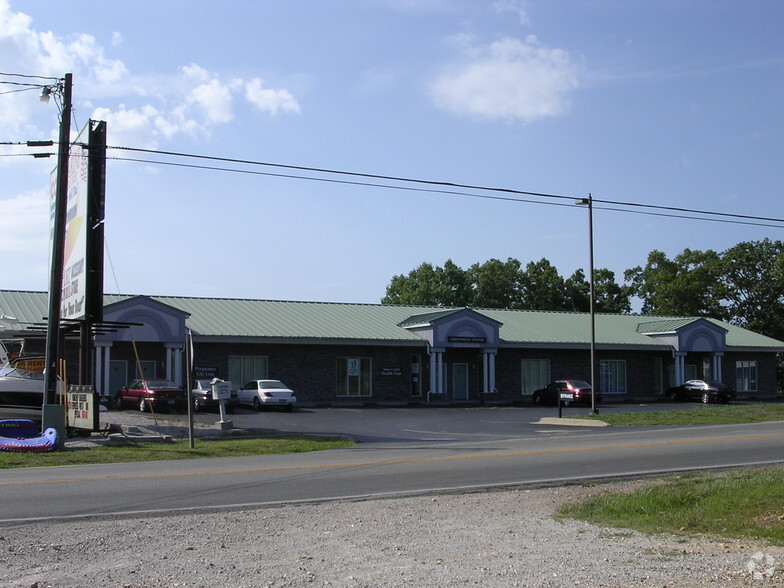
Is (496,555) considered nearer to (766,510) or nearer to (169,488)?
(766,510)

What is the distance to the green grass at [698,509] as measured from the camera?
31.3 feet

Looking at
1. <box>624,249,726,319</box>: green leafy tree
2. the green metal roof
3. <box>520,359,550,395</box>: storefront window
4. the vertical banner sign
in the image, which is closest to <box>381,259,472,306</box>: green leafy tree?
<box>624,249,726,319</box>: green leafy tree

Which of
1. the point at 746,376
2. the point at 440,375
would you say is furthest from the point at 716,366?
the point at 440,375

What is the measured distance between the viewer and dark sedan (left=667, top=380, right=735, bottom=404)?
1815 inches

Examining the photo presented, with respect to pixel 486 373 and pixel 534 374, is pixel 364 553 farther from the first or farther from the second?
pixel 534 374

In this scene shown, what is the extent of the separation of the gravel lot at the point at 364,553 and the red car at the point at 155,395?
2268 cm

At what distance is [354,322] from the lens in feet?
147

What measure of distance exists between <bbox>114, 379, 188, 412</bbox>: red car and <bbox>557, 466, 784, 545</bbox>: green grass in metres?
22.9

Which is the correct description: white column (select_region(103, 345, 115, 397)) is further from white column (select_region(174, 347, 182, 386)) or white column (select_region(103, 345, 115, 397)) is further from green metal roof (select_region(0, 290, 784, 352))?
green metal roof (select_region(0, 290, 784, 352))

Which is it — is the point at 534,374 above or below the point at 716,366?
below

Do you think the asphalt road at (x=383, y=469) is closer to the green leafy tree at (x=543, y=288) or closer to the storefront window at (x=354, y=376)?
the storefront window at (x=354, y=376)

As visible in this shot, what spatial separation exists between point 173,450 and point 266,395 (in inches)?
650

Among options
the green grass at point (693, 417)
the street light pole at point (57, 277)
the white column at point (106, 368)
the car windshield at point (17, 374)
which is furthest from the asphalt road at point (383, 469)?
the white column at point (106, 368)

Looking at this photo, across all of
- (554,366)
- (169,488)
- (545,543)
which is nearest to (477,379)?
(554,366)
